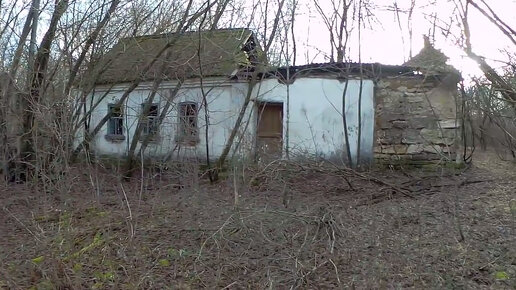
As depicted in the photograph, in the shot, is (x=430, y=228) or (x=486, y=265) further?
(x=430, y=228)

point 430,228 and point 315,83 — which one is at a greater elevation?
point 315,83

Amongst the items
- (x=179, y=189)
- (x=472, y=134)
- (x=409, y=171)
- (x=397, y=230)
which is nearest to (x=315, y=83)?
(x=409, y=171)

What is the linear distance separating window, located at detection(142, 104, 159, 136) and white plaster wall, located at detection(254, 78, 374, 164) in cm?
245

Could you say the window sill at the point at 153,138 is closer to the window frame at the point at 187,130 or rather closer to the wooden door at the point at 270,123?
the window frame at the point at 187,130

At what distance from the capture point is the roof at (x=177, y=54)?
987 centimetres

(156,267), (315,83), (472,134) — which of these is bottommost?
(156,267)

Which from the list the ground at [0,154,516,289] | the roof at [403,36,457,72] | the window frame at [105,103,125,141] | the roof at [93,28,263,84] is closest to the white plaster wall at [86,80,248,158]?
the roof at [93,28,263,84]

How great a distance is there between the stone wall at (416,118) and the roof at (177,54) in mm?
2983

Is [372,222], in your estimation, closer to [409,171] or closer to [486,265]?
[486,265]

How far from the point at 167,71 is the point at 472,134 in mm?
6863

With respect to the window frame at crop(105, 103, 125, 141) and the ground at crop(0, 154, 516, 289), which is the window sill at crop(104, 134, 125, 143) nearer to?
the window frame at crop(105, 103, 125, 141)

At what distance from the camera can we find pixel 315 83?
11445mm

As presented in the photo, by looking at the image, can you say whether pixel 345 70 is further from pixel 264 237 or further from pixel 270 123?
pixel 264 237

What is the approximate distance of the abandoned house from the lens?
10.2m
